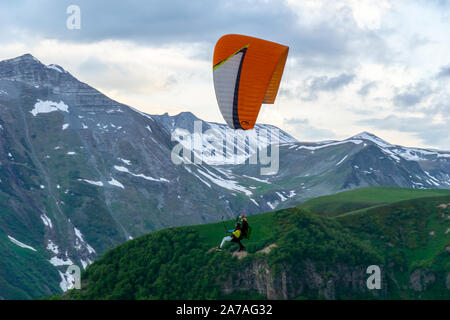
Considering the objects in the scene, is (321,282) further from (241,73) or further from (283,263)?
(241,73)

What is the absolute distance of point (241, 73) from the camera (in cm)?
5412

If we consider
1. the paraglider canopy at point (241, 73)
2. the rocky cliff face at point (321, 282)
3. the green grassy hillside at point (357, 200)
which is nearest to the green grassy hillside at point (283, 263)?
the rocky cliff face at point (321, 282)

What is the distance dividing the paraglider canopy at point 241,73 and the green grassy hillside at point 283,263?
5954cm

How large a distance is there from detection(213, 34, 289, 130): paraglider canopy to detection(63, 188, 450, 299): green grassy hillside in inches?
2344

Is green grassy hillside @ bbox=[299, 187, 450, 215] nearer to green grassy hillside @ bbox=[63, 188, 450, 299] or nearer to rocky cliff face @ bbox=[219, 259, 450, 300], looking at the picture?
green grassy hillside @ bbox=[63, 188, 450, 299]

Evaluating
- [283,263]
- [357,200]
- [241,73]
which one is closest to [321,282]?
[283,263]

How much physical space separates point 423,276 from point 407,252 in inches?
379

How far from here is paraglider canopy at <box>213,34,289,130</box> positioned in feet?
177

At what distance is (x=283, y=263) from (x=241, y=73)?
6892 cm

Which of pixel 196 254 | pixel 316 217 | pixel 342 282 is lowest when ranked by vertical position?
pixel 342 282

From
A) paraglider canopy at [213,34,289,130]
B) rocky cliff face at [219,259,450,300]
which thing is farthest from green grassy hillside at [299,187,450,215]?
paraglider canopy at [213,34,289,130]
